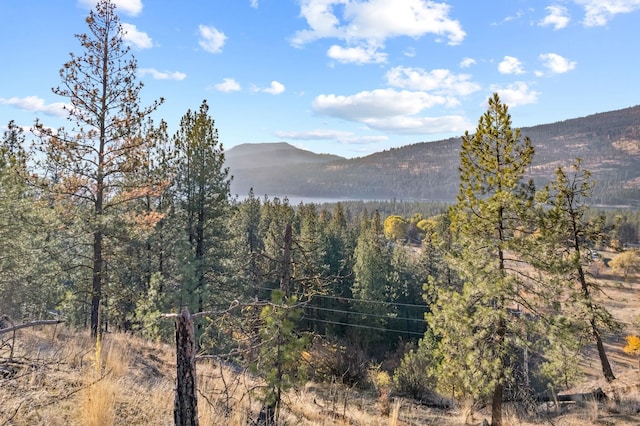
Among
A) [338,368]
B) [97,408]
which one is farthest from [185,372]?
[338,368]

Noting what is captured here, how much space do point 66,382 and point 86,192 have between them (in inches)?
337

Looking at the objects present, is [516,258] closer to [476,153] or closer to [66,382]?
[476,153]

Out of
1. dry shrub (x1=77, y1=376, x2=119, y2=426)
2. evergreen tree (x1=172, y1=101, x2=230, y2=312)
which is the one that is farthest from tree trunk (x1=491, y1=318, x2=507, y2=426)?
evergreen tree (x1=172, y1=101, x2=230, y2=312)

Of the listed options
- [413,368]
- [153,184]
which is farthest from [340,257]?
[153,184]

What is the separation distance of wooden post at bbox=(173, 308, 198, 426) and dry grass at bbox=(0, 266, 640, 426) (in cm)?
26

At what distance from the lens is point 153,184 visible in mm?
12500

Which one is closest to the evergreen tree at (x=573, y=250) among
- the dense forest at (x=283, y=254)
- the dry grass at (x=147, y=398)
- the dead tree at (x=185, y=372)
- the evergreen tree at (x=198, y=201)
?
the dense forest at (x=283, y=254)

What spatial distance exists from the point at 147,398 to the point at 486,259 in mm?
7929

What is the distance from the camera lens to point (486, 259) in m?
9.20

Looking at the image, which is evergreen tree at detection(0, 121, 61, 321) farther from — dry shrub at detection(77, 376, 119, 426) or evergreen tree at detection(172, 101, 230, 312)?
dry shrub at detection(77, 376, 119, 426)

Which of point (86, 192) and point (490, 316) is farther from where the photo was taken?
point (86, 192)

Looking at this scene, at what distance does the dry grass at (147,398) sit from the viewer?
3604 mm

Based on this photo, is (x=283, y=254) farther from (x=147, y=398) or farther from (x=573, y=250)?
(x=573, y=250)

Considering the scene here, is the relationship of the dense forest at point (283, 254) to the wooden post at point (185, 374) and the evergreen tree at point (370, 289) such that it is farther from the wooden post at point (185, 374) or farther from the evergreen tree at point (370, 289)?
the evergreen tree at point (370, 289)
